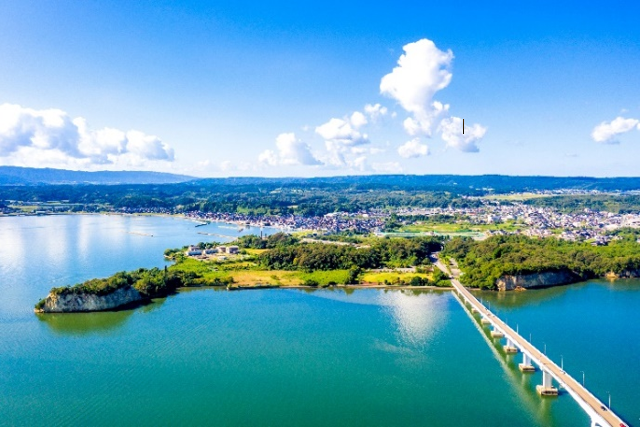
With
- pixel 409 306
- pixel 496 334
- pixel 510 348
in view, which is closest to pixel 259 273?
pixel 409 306

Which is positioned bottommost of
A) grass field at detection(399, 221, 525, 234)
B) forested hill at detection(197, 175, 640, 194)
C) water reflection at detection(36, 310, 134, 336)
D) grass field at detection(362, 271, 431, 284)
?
water reflection at detection(36, 310, 134, 336)

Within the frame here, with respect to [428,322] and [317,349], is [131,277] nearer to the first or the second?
[317,349]

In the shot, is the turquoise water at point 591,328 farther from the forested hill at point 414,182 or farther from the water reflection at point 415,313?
the forested hill at point 414,182

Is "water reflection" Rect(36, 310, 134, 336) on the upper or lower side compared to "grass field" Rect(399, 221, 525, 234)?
lower

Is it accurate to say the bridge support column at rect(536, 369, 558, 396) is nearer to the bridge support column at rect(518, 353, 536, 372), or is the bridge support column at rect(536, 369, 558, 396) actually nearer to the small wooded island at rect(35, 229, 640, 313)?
the bridge support column at rect(518, 353, 536, 372)

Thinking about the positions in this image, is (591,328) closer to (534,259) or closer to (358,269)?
(534,259)

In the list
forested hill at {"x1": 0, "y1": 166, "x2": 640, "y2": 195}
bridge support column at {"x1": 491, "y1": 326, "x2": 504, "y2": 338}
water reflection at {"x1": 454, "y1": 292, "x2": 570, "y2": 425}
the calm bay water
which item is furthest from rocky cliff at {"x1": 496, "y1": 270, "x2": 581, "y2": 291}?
forested hill at {"x1": 0, "y1": 166, "x2": 640, "y2": 195}

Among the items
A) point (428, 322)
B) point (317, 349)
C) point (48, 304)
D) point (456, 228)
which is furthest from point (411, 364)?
point (456, 228)
